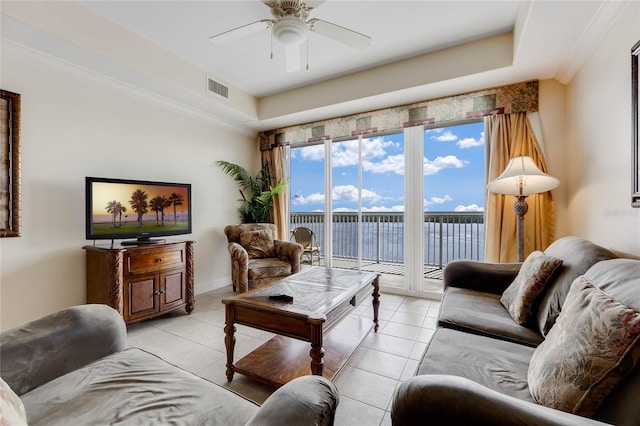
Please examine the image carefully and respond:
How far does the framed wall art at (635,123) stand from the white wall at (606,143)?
81 mm

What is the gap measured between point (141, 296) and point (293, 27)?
265 cm

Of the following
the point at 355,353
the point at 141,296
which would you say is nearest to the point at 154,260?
the point at 141,296

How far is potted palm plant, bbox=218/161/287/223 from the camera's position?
13.6ft

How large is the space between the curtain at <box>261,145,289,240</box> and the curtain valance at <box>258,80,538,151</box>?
16 centimetres

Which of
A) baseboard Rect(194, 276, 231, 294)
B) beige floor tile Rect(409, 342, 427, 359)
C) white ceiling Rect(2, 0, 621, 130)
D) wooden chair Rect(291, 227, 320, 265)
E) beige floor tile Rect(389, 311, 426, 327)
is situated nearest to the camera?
white ceiling Rect(2, 0, 621, 130)

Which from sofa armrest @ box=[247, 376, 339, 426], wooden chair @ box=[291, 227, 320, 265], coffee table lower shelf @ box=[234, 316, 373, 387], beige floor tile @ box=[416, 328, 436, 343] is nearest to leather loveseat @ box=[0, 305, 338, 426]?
sofa armrest @ box=[247, 376, 339, 426]

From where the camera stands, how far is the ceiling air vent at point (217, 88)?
3.20 meters

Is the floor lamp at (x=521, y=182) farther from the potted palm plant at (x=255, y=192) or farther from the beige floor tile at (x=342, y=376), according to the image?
the potted palm plant at (x=255, y=192)

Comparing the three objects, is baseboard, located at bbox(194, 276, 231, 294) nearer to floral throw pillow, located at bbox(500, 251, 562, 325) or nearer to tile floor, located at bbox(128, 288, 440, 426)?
tile floor, located at bbox(128, 288, 440, 426)

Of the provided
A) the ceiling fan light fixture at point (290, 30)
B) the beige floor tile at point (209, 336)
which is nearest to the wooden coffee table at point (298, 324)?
the beige floor tile at point (209, 336)

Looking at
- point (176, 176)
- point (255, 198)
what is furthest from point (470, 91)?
point (176, 176)

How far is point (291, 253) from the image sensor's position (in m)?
3.59

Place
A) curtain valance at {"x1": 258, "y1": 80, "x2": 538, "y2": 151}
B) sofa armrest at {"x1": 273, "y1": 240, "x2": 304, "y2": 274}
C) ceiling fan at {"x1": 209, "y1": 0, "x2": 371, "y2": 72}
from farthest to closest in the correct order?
sofa armrest at {"x1": 273, "y1": 240, "x2": 304, "y2": 274}, curtain valance at {"x1": 258, "y1": 80, "x2": 538, "y2": 151}, ceiling fan at {"x1": 209, "y1": 0, "x2": 371, "y2": 72}

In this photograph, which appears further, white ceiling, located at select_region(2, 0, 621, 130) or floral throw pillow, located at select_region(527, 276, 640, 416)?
white ceiling, located at select_region(2, 0, 621, 130)
